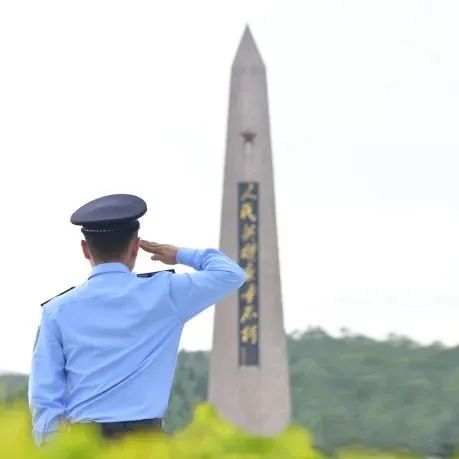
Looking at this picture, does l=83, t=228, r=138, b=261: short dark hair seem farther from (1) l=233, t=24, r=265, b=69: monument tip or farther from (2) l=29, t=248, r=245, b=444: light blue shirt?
(1) l=233, t=24, r=265, b=69: monument tip

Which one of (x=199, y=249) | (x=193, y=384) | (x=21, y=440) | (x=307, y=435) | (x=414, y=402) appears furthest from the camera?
(x=414, y=402)

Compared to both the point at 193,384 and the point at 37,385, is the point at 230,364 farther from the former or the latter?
the point at 37,385

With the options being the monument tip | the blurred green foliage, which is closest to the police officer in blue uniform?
the blurred green foliage

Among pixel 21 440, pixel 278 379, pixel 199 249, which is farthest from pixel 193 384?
pixel 21 440

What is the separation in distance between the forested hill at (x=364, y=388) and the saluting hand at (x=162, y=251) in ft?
50.2

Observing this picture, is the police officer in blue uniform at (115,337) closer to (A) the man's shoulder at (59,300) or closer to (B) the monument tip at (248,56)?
(A) the man's shoulder at (59,300)

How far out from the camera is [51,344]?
2.32 m

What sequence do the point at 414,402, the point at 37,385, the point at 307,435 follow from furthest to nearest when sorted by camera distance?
the point at 414,402, the point at 37,385, the point at 307,435

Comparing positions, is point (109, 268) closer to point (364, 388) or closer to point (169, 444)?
point (169, 444)

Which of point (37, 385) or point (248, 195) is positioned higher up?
point (248, 195)

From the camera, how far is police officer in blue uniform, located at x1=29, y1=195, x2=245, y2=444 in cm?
233

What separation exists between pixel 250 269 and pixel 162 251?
11824 millimetres

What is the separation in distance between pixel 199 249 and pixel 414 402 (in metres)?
19.1

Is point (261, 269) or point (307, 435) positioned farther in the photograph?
point (261, 269)
